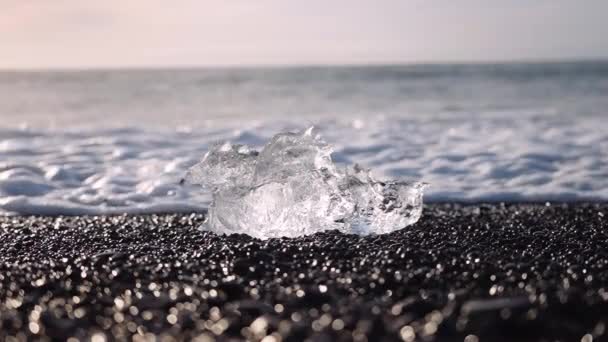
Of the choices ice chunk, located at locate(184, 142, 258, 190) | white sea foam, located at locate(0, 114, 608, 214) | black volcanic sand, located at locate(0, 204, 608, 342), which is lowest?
white sea foam, located at locate(0, 114, 608, 214)

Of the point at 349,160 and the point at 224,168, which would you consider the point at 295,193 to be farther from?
the point at 349,160

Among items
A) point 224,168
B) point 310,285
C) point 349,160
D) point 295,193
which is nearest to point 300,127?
point 349,160

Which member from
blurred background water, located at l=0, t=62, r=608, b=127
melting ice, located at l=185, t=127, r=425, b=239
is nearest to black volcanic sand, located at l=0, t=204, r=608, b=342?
melting ice, located at l=185, t=127, r=425, b=239

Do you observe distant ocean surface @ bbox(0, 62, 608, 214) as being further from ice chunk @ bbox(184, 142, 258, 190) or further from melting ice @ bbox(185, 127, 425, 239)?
melting ice @ bbox(185, 127, 425, 239)

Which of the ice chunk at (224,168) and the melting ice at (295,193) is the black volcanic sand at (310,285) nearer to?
the melting ice at (295,193)

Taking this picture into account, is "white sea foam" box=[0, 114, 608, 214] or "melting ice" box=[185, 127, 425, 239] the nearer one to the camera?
"melting ice" box=[185, 127, 425, 239]

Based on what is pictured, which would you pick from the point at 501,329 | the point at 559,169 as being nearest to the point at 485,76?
the point at 559,169
